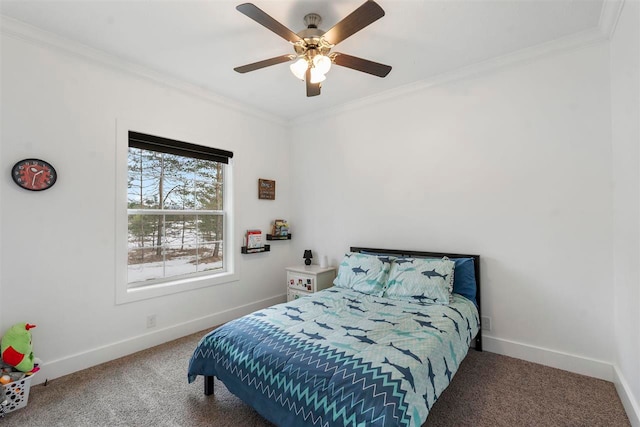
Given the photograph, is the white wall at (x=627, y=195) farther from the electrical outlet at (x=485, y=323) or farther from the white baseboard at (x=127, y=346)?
the white baseboard at (x=127, y=346)

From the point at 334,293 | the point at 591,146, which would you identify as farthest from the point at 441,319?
the point at 591,146

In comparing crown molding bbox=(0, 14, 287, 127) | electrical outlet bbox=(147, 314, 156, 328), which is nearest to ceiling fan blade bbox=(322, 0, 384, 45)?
crown molding bbox=(0, 14, 287, 127)

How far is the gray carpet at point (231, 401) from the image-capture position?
1815 mm

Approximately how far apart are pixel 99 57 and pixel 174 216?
1521mm

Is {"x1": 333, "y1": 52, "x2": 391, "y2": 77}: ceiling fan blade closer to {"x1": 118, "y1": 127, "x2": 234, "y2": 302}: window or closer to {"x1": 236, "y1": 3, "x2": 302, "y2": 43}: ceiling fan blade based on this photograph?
{"x1": 236, "y1": 3, "x2": 302, "y2": 43}: ceiling fan blade

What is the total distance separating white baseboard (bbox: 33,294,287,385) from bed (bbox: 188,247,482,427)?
105 cm

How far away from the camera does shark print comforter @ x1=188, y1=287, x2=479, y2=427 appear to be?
1.34 m

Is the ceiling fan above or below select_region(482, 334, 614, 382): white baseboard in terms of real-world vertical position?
above

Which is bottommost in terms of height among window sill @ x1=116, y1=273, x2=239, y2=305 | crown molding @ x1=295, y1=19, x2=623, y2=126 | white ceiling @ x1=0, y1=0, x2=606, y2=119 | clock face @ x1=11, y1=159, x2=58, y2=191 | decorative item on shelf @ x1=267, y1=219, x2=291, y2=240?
window sill @ x1=116, y1=273, x2=239, y2=305

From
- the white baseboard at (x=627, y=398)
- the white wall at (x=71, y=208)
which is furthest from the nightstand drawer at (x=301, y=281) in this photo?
the white baseboard at (x=627, y=398)

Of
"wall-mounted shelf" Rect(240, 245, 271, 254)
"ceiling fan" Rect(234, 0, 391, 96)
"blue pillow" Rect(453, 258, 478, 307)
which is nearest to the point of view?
"ceiling fan" Rect(234, 0, 391, 96)

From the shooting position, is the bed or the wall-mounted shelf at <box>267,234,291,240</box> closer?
the bed

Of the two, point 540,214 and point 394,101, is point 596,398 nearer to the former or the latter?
point 540,214

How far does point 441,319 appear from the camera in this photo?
6.90 feet
